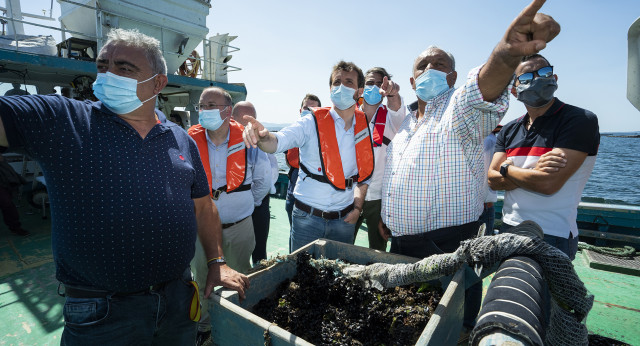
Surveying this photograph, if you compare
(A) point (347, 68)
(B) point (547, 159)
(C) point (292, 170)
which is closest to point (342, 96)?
(A) point (347, 68)

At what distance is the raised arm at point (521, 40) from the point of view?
110 cm

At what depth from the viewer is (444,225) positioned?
6.45 ft

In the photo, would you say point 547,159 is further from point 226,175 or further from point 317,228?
point 226,175

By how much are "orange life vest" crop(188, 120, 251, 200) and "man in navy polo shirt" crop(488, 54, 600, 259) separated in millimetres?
2345

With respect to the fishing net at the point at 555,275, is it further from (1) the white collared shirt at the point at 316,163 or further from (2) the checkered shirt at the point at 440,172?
(1) the white collared shirt at the point at 316,163

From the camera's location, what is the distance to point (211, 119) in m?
2.97

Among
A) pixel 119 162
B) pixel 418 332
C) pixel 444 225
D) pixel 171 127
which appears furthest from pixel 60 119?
pixel 444 225

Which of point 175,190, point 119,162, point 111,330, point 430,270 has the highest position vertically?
point 119,162

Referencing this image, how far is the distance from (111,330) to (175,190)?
0.73 metres

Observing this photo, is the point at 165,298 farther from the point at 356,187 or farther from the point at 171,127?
the point at 356,187

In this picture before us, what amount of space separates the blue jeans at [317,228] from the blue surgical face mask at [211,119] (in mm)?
1249

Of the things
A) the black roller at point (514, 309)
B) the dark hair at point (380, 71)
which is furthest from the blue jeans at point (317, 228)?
the dark hair at point (380, 71)

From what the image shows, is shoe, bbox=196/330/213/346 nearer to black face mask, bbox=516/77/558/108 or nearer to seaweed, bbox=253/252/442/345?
seaweed, bbox=253/252/442/345

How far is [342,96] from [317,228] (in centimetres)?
124
